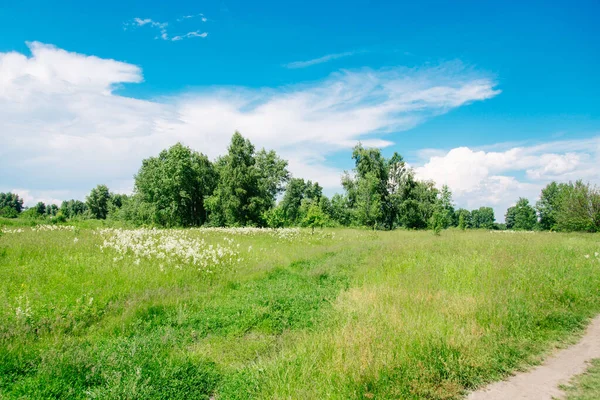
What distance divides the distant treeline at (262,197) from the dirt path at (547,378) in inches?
821

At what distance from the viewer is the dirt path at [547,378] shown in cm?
452

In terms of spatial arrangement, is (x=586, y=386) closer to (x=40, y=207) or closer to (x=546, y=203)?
(x=546, y=203)

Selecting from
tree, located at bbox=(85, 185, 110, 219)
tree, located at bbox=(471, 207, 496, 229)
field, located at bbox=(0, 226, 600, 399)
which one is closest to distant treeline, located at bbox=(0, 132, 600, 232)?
field, located at bbox=(0, 226, 600, 399)

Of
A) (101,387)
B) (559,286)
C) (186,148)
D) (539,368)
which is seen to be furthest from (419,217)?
(101,387)

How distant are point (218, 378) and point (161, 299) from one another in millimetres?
4140

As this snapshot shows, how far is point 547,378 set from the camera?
494 centimetres

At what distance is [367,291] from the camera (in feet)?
29.8

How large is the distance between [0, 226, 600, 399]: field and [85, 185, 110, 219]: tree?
3732 inches

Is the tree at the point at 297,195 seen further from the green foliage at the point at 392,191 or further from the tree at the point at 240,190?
the tree at the point at 240,190

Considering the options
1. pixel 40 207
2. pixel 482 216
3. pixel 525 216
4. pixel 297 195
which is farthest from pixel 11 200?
pixel 482 216

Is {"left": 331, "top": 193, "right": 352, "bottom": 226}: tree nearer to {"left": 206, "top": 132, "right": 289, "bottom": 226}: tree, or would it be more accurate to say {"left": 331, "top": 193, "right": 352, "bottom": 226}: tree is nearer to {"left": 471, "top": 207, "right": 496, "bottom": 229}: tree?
{"left": 206, "top": 132, "right": 289, "bottom": 226}: tree

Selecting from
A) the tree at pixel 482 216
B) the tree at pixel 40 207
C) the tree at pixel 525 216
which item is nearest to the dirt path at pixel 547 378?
the tree at pixel 525 216

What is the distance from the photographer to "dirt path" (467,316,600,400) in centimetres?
452

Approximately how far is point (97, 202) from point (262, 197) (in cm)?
7293
